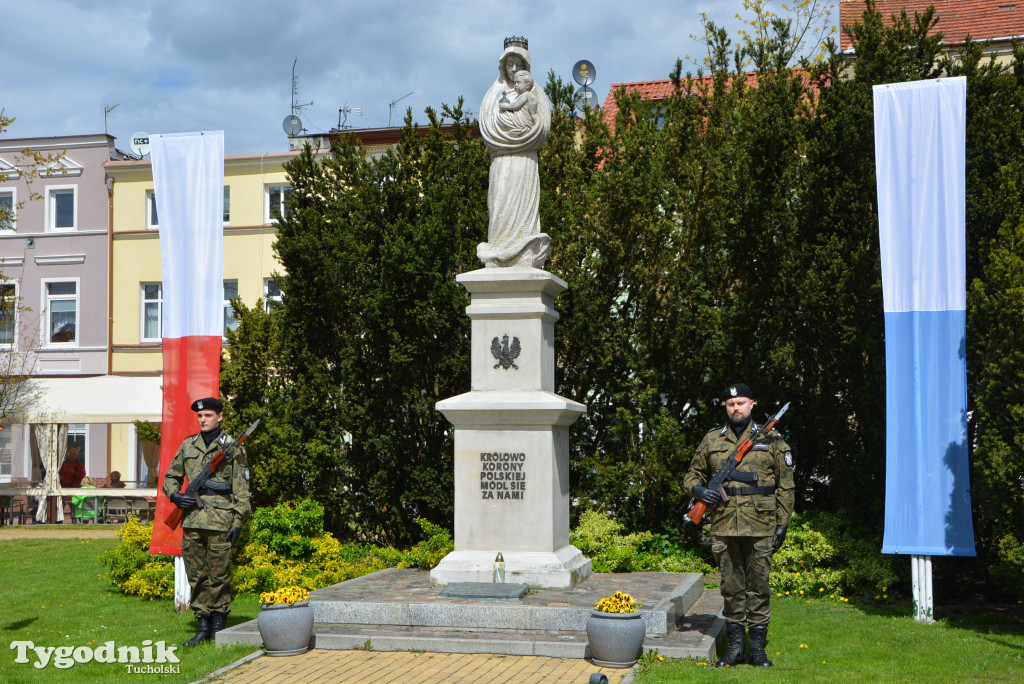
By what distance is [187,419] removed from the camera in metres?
11.1

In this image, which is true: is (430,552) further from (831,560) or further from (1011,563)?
(1011,563)

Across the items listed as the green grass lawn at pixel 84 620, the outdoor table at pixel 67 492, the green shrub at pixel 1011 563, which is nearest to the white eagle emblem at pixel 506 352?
the green grass lawn at pixel 84 620

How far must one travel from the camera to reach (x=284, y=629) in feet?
27.2

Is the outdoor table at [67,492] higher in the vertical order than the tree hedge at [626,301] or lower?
lower

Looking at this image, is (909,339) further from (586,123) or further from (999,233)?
(586,123)

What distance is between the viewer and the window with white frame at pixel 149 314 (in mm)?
29581

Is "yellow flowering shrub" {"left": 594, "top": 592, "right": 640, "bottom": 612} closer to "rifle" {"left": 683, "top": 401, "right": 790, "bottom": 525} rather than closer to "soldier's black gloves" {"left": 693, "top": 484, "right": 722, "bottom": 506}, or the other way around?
"rifle" {"left": 683, "top": 401, "right": 790, "bottom": 525}

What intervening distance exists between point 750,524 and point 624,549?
4030 mm

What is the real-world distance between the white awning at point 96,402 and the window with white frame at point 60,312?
28.6 feet

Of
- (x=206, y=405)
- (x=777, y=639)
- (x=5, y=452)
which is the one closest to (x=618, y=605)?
(x=777, y=639)

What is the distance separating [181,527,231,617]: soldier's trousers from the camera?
360 inches

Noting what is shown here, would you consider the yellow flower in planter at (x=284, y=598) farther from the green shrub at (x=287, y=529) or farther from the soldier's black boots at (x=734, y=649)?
the green shrub at (x=287, y=529)

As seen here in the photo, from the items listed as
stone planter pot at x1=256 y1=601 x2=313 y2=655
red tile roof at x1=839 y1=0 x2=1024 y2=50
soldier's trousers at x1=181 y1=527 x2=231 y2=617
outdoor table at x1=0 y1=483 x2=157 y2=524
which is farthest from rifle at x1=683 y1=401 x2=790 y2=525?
outdoor table at x1=0 y1=483 x2=157 y2=524

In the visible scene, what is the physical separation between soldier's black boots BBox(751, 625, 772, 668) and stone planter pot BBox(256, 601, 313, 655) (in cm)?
368
